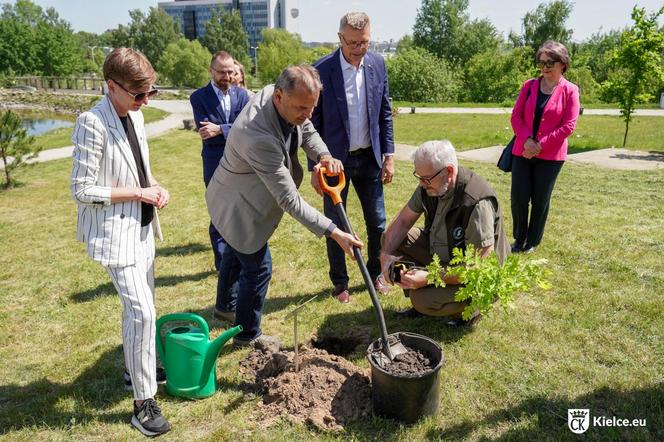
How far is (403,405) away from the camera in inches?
99.7

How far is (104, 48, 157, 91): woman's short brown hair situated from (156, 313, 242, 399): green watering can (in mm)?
1281

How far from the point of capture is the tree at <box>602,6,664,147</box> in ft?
32.2

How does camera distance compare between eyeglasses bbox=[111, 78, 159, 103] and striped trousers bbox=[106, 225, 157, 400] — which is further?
striped trousers bbox=[106, 225, 157, 400]

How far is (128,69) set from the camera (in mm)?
2297

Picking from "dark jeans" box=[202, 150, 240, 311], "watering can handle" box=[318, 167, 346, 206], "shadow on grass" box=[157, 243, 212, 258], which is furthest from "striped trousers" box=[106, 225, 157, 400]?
"shadow on grass" box=[157, 243, 212, 258]

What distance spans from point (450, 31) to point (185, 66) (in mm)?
25979

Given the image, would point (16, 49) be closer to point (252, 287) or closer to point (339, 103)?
point (339, 103)

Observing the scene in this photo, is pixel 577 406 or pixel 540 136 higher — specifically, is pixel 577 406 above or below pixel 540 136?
below

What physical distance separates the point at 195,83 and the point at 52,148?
35.6m

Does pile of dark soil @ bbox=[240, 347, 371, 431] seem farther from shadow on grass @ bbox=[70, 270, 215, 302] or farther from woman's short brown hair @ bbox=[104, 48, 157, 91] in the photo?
shadow on grass @ bbox=[70, 270, 215, 302]

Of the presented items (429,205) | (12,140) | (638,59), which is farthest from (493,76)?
(429,205)

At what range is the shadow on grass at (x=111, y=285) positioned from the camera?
4406mm

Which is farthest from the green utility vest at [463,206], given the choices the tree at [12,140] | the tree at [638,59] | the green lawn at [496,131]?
the tree at [638,59]

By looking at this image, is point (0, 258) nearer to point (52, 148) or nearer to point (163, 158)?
point (163, 158)
